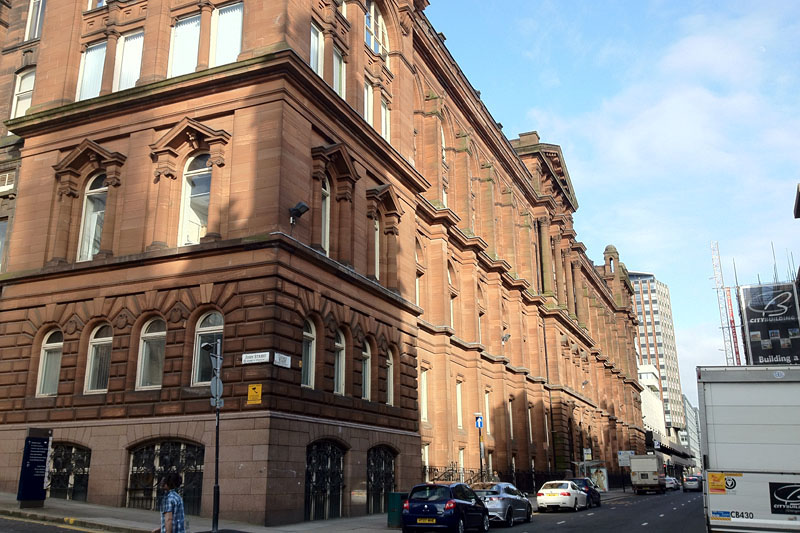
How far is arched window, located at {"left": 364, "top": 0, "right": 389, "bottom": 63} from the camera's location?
A: 3553 cm

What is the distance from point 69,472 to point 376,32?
24.9 metres

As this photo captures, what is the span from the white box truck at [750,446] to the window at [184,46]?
21.1 m

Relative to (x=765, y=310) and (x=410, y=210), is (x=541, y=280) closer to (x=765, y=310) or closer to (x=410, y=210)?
(x=765, y=310)

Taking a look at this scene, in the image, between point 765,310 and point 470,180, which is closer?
point 470,180

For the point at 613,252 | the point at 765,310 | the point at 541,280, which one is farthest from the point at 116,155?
the point at 613,252

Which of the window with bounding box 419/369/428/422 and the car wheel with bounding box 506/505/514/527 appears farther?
the window with bounding box 419/369/428/422

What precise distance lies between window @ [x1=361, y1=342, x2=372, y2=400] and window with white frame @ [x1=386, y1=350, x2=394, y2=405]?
5.02 feet

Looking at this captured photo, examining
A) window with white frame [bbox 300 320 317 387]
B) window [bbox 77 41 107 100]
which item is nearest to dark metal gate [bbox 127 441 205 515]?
window with white frame [bbox 300 320 317 387]

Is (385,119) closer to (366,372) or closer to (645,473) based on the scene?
(366,372)

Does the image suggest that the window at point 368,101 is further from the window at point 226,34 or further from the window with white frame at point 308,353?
the window with white frame at point 308,353

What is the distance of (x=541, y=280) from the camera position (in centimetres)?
6744

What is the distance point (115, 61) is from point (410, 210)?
1476cm

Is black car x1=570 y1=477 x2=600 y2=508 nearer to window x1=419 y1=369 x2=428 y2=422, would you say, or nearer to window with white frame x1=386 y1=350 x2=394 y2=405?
window x1=419 y1=369 x2=428 y2=422

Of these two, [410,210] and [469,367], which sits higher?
[410,210]
